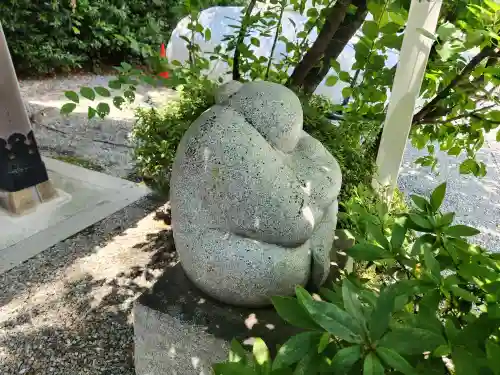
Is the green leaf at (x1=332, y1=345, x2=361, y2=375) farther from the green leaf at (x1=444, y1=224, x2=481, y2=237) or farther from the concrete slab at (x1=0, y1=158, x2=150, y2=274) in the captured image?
the concrete slab at (x1=0, y1=158, x2=150, y2=274)

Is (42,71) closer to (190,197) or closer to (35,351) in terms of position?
(35,351)

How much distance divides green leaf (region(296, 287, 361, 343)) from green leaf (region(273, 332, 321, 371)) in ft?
0.32

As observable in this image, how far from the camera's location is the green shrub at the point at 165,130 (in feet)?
12.3

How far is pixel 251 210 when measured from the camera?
1.85m

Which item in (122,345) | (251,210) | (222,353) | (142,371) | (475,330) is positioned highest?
(475,330)

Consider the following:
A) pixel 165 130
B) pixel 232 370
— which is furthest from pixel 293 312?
pixel 165 130

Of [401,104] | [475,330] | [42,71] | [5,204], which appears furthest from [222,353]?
[42,71]

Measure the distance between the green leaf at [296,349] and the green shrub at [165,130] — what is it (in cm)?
286

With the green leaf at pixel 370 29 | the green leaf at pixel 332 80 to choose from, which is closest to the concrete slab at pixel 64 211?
the green leaf at pixel 332 80

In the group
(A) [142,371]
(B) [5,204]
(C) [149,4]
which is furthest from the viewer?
(C) [149,4]

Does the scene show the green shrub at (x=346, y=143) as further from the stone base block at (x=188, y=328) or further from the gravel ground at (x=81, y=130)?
the gravel ground at (x=81, y=130)

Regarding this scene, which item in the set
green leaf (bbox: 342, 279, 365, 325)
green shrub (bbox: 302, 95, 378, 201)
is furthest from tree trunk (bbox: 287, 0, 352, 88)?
green leaf (bbox: 342, 279, 365, 325)

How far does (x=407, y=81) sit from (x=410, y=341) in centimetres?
217

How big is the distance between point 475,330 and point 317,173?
117cm
